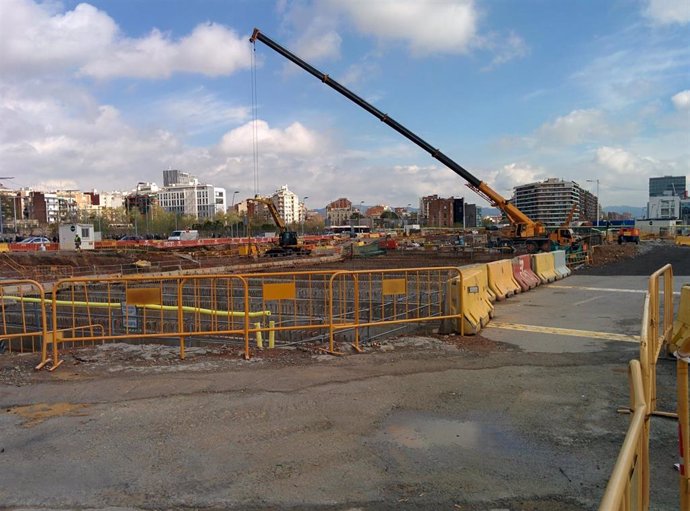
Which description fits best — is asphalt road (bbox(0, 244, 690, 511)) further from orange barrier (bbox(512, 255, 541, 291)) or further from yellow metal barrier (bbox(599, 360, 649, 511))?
orange barrier (bbox(512, 255, 541, 291))

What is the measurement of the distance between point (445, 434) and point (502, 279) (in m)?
11.1

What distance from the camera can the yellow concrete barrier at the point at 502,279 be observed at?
1452 centimetres

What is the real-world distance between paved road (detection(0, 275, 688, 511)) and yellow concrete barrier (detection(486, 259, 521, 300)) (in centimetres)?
597

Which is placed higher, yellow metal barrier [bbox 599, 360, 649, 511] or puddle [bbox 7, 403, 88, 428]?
yellow metal barrier [bbox 599, 360, 649, 511]

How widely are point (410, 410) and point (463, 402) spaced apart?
73cm

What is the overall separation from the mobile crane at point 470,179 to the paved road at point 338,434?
29.6 m

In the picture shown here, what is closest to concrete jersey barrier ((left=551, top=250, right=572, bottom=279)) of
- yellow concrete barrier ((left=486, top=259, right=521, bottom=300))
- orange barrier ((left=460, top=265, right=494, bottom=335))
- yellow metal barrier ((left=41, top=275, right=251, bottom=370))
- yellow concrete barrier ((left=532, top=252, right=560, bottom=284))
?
yellow concrete barrier ((left=532, top=252, right=560, bottom=284))

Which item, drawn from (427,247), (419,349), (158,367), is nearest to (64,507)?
(158,367)

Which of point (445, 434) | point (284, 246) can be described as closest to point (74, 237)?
point (284, 246)

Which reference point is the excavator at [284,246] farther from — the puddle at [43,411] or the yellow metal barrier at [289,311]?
the puddle at [43,411]

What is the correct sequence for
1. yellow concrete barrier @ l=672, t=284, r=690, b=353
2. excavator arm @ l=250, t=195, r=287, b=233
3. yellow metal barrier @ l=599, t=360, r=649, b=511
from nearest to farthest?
yellow metal barrier @ l=599, t=360, r=649, b=511 < yellow concrete barrier @ l=672, t=284, r=690, b=353 < excavator arm @ l=250, t=195, r=287, b=233

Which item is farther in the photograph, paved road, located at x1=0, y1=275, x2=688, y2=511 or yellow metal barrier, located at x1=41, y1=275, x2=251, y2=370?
yellow metal barrier, located at x1=41, y1=275, x2=251, y2=370

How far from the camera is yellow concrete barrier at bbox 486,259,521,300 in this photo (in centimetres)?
1452

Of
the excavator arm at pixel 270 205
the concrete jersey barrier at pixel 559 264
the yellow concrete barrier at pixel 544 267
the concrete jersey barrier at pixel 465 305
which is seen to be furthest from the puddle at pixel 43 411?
the excavator arm at pixel 270 205
